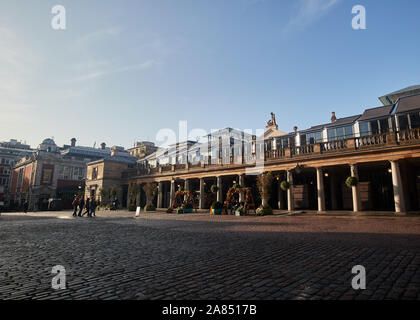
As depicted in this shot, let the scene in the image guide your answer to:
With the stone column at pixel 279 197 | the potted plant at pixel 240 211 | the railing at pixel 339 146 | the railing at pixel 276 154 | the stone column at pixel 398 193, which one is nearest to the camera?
the stone column at pixel 398 193

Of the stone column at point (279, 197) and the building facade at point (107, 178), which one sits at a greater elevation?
the building facade at point (107, 178)

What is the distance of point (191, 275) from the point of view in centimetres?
443

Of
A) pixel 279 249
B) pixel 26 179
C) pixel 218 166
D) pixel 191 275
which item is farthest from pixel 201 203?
pixel 26 179

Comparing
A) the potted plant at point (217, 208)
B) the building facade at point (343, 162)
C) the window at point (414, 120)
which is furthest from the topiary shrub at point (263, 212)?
the window at point (414, 120)

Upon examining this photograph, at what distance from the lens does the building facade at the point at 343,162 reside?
20.2 metres

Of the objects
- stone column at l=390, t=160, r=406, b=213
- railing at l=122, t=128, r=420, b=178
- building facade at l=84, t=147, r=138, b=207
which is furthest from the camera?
building facade at l=84, t=147, r=138, b=207

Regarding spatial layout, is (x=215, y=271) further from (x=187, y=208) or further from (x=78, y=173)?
(x=78, y=173)

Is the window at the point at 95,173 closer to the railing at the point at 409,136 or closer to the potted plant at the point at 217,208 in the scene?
the potted plant at the point at 217,208

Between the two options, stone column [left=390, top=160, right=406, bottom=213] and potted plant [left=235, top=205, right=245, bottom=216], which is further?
potted plant [left=235, top=205, right=245, bottom=216]

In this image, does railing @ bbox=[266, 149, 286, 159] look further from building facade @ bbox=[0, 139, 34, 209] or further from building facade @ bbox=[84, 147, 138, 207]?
building facade @ bbox=[0, 139, 34, 209]

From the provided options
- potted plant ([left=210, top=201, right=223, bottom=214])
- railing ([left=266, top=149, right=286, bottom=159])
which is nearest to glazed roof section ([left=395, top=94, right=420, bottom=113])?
railing ([left=266, top=149, right=286, bottom=159])

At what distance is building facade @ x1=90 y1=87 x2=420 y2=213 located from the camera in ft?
66.3
